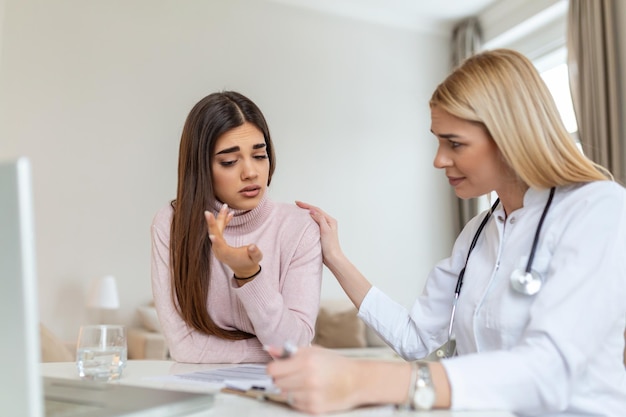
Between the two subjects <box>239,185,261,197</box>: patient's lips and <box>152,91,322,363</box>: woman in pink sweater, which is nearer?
<box>152,91,322,363</box>: woman in pink sweater

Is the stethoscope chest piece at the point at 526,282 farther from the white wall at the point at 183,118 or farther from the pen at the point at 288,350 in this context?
the white wall at the point at 183,118

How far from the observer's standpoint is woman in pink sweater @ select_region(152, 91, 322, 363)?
1549 mm

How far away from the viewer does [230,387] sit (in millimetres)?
964

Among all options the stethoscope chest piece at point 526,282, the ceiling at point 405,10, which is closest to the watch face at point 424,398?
the stethoscope chest piece at point 526,282

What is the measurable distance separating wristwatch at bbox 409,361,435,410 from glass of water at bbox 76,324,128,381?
2.03 ft

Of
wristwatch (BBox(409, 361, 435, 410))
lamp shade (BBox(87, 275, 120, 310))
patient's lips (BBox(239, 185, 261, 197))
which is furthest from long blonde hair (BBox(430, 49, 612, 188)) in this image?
lamp shade (BBox(87, 275, 120, 310))

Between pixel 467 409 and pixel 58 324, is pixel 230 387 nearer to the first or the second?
pixel 467 409

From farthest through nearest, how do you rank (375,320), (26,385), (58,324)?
1. (58,324)
2. (375,320)
3. (26,385)

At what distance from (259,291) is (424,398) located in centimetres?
64

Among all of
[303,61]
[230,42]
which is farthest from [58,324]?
[303,61]

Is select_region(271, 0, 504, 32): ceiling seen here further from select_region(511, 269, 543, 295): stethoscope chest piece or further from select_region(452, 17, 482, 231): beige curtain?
select_region(511, 269, 543, 295): stethoscope chest piece

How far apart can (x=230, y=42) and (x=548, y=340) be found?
15.8 feet

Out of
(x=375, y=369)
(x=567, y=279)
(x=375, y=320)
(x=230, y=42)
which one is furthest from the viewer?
(x=230, y=42)

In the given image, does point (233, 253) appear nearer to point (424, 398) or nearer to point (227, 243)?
point (227, 243)
